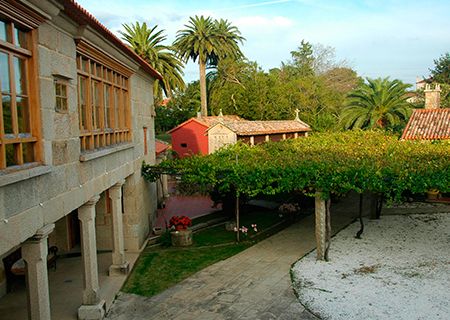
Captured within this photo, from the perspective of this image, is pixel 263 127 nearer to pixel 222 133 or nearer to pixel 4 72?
pixel 222 133

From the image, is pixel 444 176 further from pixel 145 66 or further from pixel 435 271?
pixel 145 66

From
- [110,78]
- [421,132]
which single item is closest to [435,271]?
[110,78]

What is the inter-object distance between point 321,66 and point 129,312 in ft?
192

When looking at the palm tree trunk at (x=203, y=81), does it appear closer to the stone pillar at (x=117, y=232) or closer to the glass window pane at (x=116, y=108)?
the glass window pane at (x=116, y=108)

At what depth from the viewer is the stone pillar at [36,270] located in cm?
661

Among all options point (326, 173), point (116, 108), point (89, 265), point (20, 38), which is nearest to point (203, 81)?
point (116, 108)

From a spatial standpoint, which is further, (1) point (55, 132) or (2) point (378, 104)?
(2) point (378, 104)

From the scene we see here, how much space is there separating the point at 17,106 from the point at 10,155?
2.43 ft

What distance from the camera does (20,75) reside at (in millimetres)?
6328

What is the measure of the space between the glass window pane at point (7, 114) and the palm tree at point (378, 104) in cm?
2880

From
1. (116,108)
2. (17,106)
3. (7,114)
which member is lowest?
(7,114)

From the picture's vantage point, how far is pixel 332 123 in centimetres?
4197

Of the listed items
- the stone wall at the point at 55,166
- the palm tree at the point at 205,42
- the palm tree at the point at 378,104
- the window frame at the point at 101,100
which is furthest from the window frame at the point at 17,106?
the palm tree at the point at 205,42

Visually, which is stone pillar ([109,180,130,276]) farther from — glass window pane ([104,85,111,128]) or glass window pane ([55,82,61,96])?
glass window pane ([55,82,61,96])
